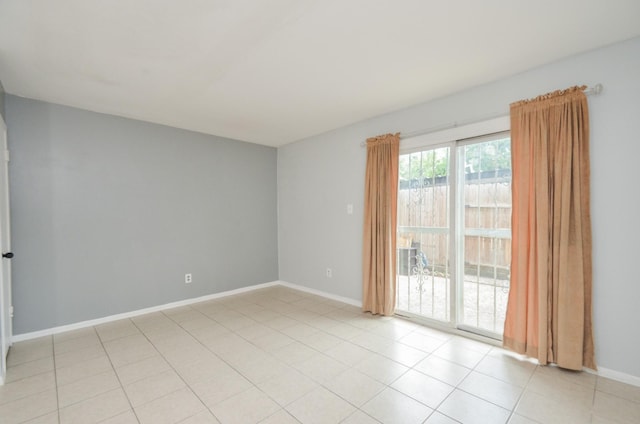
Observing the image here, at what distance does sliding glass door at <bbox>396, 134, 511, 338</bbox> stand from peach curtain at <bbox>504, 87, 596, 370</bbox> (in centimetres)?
22

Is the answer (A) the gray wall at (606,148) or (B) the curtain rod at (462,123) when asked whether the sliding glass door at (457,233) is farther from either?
(A) the gray wall at (606,148)

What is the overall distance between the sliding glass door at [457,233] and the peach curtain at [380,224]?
0.18 meters

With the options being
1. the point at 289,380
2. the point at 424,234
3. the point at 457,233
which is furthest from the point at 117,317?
the point at 457,233

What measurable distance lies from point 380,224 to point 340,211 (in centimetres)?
81

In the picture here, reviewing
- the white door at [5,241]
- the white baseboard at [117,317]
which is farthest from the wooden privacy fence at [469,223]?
the white door at [5,241]

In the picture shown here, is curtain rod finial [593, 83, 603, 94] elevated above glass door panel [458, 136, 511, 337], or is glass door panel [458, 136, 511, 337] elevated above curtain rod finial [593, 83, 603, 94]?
curtain rod finial [593, 83, 603, 94]

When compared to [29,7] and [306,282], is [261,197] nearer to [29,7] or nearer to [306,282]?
[306,282]

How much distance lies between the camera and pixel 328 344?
278 centimetres

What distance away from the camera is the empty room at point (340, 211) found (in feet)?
6.15

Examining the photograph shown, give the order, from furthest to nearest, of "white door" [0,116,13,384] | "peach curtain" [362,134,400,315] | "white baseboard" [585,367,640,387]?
1. "peach curtain" [362,134,400,315]
2. "white door" [0,116,13,384]
3. "white baseboard" [585,367,640,387]

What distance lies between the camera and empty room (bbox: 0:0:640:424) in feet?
6.15

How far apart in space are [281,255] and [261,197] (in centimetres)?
111

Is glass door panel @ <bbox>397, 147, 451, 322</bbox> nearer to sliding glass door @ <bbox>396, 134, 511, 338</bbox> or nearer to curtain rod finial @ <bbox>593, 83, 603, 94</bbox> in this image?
sliding glass door @ <bbox>396, 134, 511, 338</bbox>

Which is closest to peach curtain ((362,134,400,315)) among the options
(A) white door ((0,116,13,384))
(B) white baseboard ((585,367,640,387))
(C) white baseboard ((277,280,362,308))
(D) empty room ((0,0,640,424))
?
(D) empty room ((0,0,640,424))
